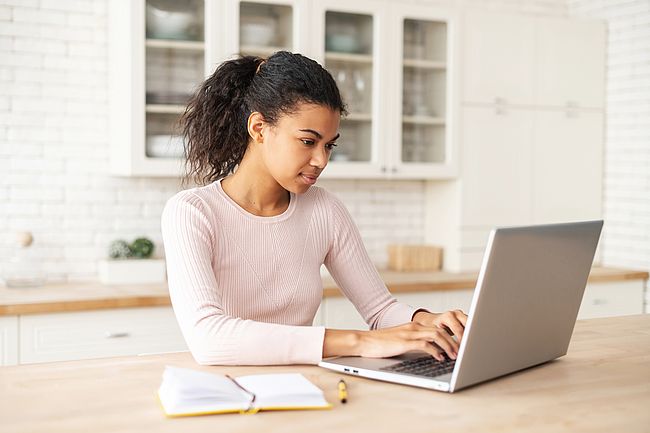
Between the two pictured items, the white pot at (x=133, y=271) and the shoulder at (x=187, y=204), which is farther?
the white pot at (x=133, y=271)

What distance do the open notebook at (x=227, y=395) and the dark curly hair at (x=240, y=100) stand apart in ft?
2.72

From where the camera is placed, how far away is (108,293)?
3.61 meters

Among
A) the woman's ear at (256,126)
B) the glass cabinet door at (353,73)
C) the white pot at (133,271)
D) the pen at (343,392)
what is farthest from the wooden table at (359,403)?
the glass cabinet door at (353,73)

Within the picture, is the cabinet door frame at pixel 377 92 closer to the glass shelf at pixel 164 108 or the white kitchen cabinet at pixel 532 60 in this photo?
the white kitchen cabinet at pixel 532 60

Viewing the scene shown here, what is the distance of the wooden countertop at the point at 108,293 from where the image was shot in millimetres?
3379

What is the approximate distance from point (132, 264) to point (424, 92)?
5.69 feet

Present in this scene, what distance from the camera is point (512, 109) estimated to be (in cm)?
459

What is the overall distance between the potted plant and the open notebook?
7.69 ft

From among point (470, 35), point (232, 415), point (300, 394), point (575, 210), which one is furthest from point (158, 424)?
point (575, 210)

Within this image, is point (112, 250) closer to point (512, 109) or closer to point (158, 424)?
point (512, 109)

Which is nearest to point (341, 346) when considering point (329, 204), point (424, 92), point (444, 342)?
point (444, 342)

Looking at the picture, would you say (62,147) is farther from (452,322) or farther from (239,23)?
(452,322)

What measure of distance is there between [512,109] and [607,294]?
1117 millimetres

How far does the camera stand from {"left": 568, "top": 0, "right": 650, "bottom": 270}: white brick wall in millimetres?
4652
